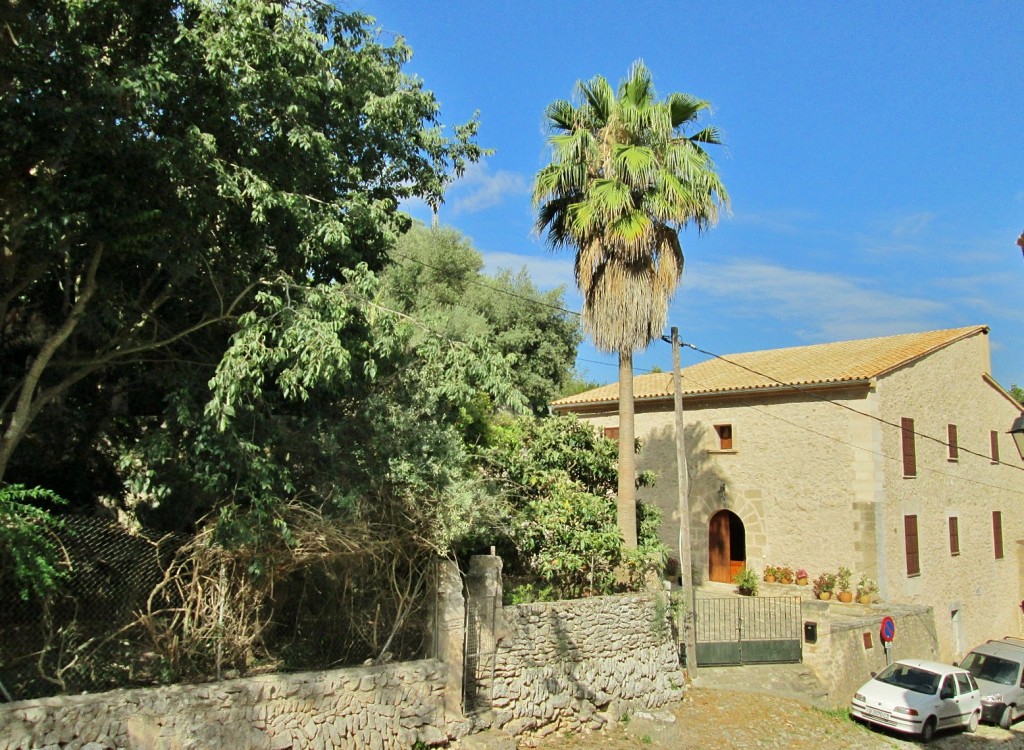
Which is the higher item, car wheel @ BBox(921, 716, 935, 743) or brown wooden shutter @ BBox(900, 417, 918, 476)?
brown wooden shutter @ BBox(900, 417, 918, 476)

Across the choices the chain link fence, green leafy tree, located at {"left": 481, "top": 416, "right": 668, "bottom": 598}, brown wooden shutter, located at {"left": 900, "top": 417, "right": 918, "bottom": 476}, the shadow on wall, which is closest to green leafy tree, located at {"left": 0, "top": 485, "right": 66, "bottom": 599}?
the chain link fence

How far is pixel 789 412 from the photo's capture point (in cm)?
2047

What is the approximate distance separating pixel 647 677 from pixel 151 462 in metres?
8.55

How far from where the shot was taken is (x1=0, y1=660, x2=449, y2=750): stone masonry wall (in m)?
6.96

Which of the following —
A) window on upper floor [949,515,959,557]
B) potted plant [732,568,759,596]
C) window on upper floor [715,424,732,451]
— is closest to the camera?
potted plant [732,568,759,596]

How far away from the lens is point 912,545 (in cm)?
2052

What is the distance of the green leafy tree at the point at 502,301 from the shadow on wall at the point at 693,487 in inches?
195

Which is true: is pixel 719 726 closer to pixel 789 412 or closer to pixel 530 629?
pixel 530 629

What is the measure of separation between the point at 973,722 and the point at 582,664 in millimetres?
9601

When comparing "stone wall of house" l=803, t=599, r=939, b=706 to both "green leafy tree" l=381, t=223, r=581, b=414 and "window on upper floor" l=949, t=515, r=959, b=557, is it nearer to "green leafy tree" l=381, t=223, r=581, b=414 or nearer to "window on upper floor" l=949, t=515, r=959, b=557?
"window on upper floor" l=949, t=515, r=959, b=557

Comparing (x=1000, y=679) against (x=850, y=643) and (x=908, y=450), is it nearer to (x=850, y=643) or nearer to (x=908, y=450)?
(x=850, y=643)

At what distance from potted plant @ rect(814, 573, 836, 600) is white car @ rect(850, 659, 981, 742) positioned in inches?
106

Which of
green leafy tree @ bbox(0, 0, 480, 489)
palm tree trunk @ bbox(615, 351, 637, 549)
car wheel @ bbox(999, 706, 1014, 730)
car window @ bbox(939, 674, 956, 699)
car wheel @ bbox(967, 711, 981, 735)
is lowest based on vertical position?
car wheel @ bbox(999, 706, 1014, 730)

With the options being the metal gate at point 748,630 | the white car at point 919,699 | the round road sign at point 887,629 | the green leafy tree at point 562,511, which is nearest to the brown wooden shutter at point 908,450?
the round road sign at point 887,629
